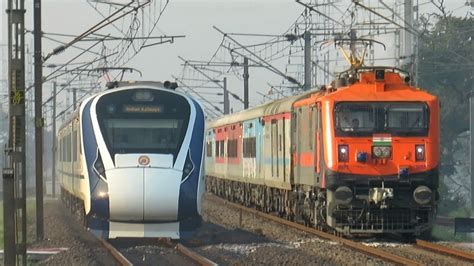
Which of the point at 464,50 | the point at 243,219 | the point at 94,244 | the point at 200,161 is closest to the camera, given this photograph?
the point at 200,161

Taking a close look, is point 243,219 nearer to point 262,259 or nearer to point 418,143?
point 418,143

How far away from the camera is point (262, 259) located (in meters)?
17.6

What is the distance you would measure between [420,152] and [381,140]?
83cm

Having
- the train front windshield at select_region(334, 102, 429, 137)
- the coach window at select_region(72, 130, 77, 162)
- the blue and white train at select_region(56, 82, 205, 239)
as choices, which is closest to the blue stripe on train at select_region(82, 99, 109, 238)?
the blue and white train at select_region(56, 82, 205, 239)

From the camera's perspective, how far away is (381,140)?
2088 centimetres

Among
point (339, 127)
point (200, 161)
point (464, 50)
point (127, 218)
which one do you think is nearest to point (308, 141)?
point (339, 127)

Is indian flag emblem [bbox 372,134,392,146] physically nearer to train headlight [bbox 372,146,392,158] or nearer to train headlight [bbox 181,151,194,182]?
train headlight [bbox 372,146,392,158]

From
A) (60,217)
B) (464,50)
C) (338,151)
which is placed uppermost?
(464,50)

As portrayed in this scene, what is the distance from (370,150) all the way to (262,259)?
426 cm

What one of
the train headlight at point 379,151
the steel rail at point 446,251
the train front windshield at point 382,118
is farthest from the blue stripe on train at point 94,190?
the steel rail at point 446,251

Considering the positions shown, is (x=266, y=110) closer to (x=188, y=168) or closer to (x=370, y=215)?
(x=370, y=215)

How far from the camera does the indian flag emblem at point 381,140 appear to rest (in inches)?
821

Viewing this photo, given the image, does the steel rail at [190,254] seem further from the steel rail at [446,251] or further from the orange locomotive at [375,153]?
the steel rail at [446,251]

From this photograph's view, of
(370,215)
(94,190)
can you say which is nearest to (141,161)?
(94,190)
